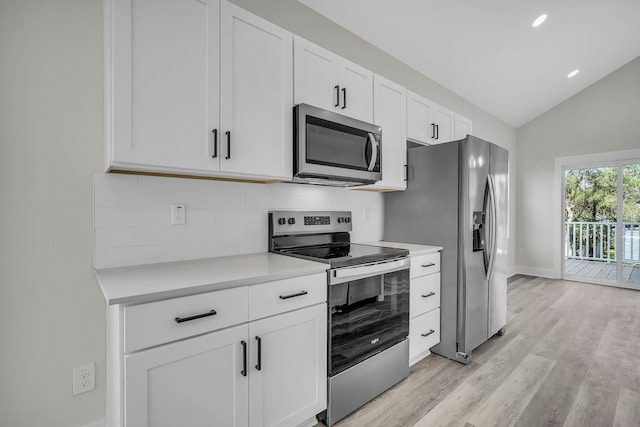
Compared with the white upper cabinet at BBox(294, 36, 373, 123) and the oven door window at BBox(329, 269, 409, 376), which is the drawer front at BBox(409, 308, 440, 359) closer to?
the oven door window at BBox(329, 269, 409, 376)

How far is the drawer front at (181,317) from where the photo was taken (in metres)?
1.08

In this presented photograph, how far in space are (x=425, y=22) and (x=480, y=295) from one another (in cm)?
250

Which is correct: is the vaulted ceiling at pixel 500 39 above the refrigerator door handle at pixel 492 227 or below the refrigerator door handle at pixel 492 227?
above

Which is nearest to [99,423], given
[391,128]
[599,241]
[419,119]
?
[391,128]

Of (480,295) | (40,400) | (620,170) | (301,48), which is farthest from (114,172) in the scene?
(620,170)

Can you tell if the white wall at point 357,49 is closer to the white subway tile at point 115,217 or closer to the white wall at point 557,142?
the white wall at point 557,142

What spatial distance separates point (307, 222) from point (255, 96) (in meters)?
0.99

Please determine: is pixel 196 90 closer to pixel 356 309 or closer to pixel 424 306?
pixel 356 309

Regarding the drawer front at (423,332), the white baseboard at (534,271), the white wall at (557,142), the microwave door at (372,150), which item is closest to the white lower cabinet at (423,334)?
the drawer front at (423,332)

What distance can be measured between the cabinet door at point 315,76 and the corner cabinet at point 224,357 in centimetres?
115

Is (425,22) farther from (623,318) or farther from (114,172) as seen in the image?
(623,318)

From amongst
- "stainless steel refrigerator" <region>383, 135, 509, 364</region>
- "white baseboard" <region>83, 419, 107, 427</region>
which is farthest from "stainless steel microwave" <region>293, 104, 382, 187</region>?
"white baseboard" <region>83, 419, 107, 427</region>

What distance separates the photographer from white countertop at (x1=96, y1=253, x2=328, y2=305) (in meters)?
1.13

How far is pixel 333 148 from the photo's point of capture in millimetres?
2041
